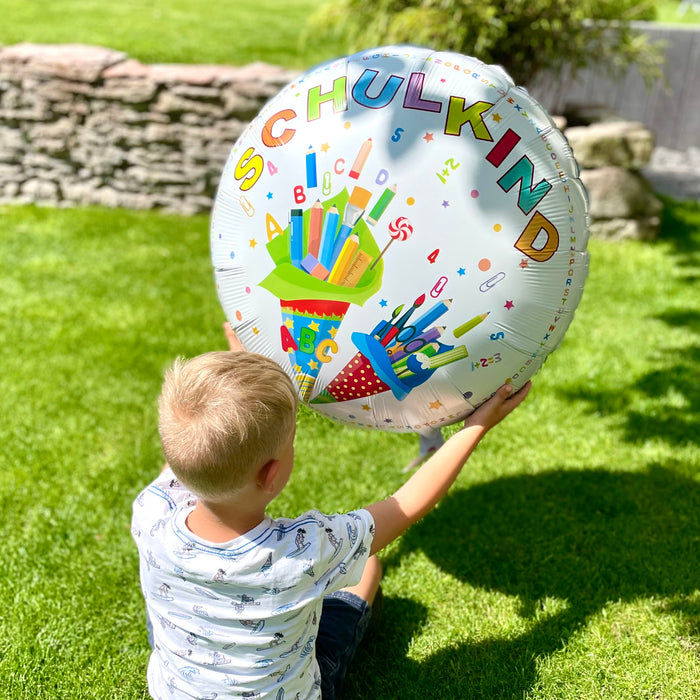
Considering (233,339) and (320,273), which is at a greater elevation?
(320,273)

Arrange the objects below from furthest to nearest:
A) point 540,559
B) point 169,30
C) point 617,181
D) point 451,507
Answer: point 169,30 < point 617,181 < point 451,507 < point 540,559

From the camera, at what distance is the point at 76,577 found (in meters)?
2.60

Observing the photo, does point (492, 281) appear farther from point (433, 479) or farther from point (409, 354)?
point (433, 479)

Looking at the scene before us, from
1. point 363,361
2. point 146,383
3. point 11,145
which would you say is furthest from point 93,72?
point 363,361

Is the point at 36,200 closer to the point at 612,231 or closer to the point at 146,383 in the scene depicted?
the point at 146,383

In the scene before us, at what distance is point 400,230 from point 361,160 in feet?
0.62

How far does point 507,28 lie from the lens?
6.18 metres

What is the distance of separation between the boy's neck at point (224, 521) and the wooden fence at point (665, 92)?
7336 mm

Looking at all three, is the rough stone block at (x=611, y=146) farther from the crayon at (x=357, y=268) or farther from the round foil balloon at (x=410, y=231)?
the crayon at (x=357, y=268)

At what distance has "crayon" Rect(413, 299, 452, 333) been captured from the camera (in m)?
1.80

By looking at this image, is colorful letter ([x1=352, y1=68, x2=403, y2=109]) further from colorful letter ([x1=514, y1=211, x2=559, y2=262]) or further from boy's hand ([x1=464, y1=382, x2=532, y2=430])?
boy's hand ([x1=464, y1=382, x2=532, y2=430])

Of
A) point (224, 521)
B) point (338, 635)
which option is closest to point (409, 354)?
point (224, 521)

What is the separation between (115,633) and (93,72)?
495 centimetres

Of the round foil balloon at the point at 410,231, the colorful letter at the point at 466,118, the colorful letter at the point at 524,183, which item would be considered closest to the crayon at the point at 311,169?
the round foil balloon at the point at 410,231
